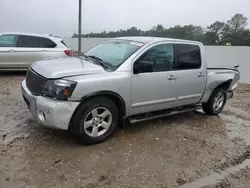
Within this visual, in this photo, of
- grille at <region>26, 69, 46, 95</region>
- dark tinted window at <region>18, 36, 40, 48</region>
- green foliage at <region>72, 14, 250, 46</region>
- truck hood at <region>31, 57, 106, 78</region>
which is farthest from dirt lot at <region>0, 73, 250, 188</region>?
green foliage at <region>72, 14, 250, 46</region>

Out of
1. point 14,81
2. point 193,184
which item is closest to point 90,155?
point 193,184

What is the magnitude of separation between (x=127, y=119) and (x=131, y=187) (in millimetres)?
1594

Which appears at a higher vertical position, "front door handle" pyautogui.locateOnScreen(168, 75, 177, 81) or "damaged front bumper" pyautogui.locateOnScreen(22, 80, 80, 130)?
"front door handle" pyautogui.locateOnScreen(168, 75, 177, 81)

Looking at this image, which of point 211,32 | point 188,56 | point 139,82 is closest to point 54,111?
point 139,82

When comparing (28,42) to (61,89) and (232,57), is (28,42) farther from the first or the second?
(232,57)

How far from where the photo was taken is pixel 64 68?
13.3 feet

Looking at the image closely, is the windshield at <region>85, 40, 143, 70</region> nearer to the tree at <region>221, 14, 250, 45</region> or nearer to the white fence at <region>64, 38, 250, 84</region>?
the white fence at <region>64, 38, 250, 84</region>

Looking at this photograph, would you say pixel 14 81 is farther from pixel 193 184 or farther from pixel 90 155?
pixel 193 184

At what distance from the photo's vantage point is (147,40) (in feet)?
16.2

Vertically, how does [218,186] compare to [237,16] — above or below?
below

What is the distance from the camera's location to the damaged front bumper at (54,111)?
3754 mm

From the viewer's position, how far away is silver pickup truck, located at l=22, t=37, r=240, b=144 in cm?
385

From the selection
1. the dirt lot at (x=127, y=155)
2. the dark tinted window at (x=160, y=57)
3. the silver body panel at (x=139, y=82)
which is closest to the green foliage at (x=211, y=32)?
the silver body panel at (x=139, y=82)

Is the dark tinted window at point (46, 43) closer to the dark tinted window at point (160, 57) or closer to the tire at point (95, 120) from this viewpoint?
the dark tinted window at point (160, 57)
